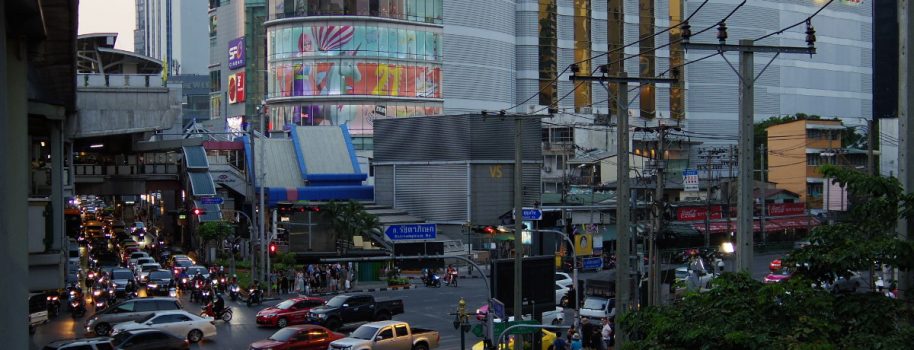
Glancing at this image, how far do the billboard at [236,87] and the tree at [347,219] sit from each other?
35.7 meters

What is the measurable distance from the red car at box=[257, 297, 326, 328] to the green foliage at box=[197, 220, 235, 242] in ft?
69.6

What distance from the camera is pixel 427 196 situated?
64.0 m

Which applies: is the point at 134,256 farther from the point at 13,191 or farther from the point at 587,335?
the point at 13,191

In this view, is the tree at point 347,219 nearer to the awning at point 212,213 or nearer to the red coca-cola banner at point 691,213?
the awning at point 212,213

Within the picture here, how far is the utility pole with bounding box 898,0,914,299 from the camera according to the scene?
33.0 ft

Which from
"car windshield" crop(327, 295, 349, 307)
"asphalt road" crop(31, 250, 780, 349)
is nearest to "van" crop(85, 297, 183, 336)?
"asphalt road" crop(31, 250, 780, 349)

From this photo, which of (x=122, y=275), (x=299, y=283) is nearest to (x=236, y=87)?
(x=299, y=283)

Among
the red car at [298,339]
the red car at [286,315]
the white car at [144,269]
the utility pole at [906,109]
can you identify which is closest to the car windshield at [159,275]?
the white car at [144,269]

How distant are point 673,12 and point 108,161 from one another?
60799 mm

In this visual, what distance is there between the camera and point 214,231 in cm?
5588

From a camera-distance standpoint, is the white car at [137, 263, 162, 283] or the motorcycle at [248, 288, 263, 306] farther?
the white car at [137, 263, 162, 283]

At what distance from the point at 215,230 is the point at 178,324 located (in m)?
25.2

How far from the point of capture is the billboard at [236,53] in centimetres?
8662

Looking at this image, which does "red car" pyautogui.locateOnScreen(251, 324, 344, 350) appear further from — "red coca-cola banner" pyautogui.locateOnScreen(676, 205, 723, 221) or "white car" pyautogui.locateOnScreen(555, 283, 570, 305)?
"red coca-cola banner" pyautogui.locateOnScreen(676, 205, 723, 221)
